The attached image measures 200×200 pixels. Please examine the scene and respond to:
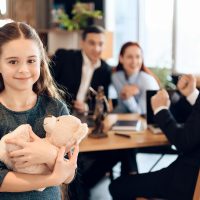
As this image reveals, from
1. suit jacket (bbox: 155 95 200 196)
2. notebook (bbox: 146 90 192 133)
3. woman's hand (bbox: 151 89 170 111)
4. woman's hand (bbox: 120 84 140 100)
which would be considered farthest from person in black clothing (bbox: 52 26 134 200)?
suit jacket (bbox: 155 95 200 196)

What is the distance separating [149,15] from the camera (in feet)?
17.9

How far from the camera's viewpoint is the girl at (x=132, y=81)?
3160 mm

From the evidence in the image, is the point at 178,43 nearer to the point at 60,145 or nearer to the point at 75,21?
the point at 75,21

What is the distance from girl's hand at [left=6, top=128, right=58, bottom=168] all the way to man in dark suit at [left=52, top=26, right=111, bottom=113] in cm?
214

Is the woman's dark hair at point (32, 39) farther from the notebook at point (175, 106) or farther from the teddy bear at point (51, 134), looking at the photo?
the notebook at point (175, 106)

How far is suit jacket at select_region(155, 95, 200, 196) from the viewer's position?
1879 millimetres

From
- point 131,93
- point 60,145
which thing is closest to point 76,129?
point 60,145

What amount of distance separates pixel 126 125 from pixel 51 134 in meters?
1.30

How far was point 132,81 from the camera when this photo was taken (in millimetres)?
3369

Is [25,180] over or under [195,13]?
under

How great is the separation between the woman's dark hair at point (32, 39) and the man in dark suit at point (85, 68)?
6.20 feet

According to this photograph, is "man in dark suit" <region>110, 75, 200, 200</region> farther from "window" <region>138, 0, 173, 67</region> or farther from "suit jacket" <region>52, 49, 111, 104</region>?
"window" <region>138, 0, 173, 67</region>

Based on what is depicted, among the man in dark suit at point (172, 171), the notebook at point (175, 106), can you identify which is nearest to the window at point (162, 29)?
the notebook at point (175, 106)

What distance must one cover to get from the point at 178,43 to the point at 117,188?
3.35 meters
